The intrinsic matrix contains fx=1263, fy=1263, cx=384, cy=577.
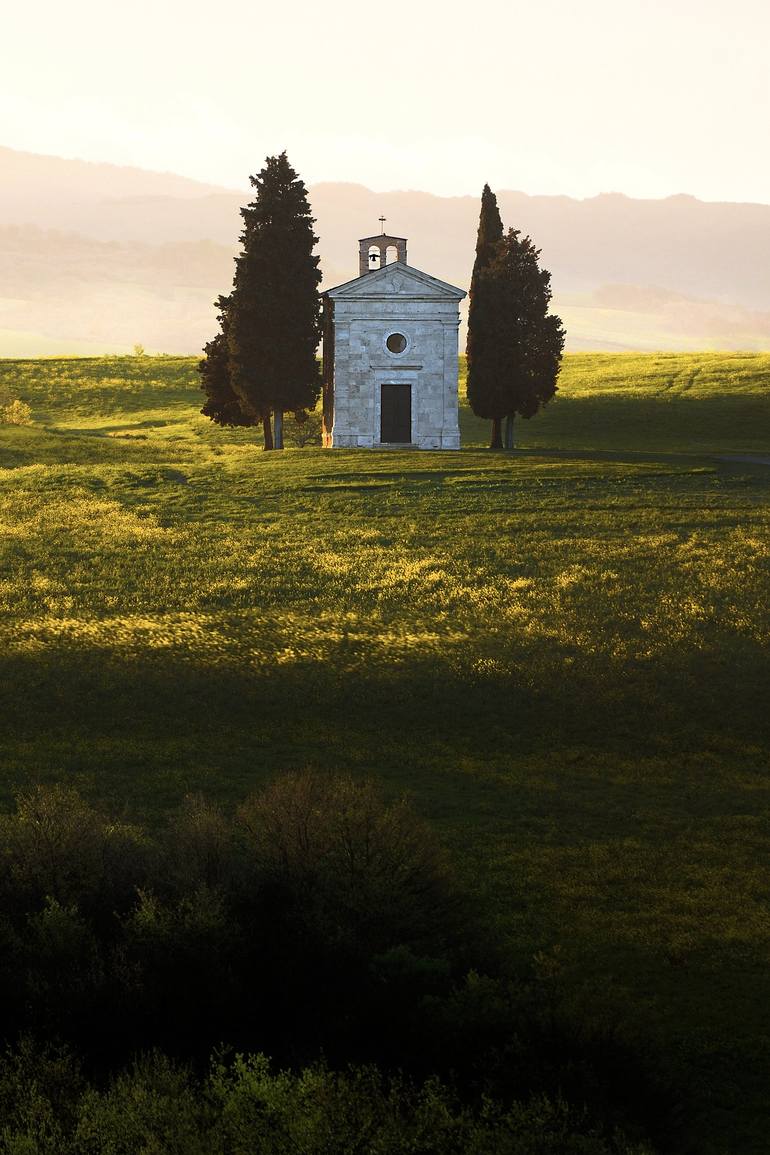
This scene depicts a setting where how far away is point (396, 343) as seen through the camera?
64.4 metres

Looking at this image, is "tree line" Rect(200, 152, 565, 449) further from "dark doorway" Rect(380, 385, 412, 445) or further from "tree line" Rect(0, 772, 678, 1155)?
"tree line" Rect(0, 772, 678, 1155)

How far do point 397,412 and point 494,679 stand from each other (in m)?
41.9

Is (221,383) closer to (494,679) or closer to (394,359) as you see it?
(394,359)

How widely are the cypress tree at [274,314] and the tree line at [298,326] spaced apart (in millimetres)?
50

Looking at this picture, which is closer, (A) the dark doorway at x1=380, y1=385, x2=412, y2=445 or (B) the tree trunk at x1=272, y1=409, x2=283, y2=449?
(A) the dark doorway at x1=380, y1=385, x2=412, y2=445

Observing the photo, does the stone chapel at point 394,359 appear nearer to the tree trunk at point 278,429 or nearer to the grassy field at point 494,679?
the tree trunk at point 278,429

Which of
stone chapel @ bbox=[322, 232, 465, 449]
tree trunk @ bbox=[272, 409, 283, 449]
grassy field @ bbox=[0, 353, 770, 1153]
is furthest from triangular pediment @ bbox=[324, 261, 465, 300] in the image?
grassy field @ bbox=[0, 353, 770, 1153]

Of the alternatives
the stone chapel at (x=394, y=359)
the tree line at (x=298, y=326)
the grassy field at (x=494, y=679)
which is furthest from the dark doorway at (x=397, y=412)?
the grassy field at (x=494, y=679)

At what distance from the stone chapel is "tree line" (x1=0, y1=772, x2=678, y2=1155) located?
51305 millimetres

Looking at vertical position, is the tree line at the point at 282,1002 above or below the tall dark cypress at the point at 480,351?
below

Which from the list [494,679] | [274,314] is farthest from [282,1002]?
[274,314]

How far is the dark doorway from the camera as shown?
6469 centimetres

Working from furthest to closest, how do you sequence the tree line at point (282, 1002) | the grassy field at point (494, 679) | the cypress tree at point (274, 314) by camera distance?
the cypress tree at point (274, 314) < the grassy field at point (494, 679) < the tree line at point (282, 1002)

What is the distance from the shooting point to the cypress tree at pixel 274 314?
2457 inches
